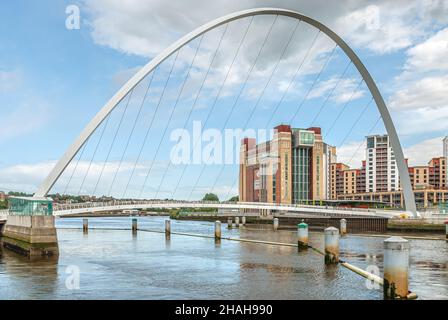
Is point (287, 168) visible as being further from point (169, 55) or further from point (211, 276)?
point (211, 276)

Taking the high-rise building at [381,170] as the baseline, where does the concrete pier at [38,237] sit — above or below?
below

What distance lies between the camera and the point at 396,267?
12.6 m

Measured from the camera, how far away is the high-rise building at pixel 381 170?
7515 inches

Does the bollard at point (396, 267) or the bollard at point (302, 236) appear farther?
the bollard at point (302, 236)

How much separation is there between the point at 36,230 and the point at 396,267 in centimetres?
2238

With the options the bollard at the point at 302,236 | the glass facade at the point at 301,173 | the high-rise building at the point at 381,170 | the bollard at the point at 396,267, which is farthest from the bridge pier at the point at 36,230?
the high-rise building at the point at 381,170

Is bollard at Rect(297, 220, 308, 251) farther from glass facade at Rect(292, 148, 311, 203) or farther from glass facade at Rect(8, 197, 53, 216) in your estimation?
glass facade at Rect(292, 148, 311, 203)

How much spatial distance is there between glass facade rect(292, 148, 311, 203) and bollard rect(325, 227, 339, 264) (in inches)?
4656

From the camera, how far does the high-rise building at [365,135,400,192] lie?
626 ft

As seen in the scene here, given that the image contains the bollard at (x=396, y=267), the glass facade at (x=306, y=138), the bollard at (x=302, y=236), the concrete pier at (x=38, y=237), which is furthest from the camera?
the glass facade at (x=306, y=138)

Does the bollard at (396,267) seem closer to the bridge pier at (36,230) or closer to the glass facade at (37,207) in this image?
the bridge pier at (36,230)

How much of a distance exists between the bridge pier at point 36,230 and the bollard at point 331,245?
1592 cm
